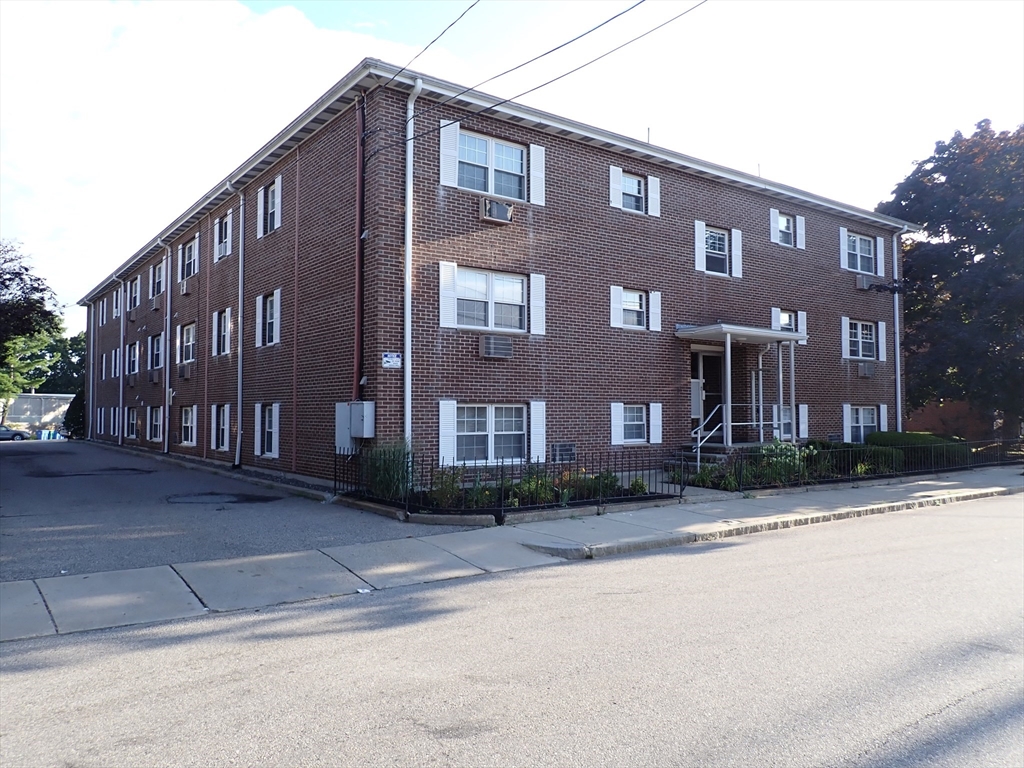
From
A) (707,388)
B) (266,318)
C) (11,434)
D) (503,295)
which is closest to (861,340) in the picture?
(707,388)

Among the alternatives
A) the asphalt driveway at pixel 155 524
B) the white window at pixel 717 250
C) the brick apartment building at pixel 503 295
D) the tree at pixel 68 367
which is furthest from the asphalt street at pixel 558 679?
the tree at pixel 68 367

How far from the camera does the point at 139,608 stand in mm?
7215

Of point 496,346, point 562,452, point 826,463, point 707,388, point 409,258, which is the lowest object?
point 826,463

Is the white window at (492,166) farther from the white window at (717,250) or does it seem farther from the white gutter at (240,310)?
the white gutter at (240,310)

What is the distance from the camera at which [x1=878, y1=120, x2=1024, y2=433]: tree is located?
2412 cm

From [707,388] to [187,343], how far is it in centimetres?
1696

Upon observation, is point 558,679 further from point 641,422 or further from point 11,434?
point 11,434

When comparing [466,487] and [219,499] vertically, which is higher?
[466,487]

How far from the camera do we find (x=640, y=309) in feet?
61.5

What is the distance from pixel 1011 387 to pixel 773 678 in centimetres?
2398

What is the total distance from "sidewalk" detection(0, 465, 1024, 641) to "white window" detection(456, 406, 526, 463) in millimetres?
3963

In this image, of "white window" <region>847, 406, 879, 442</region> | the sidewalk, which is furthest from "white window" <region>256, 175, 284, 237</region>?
"white window" <region>847, 406, 879, 442</region>

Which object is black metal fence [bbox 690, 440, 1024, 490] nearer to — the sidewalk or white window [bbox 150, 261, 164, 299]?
the sidewalk

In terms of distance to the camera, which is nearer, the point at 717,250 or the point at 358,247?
the point at 358,247
